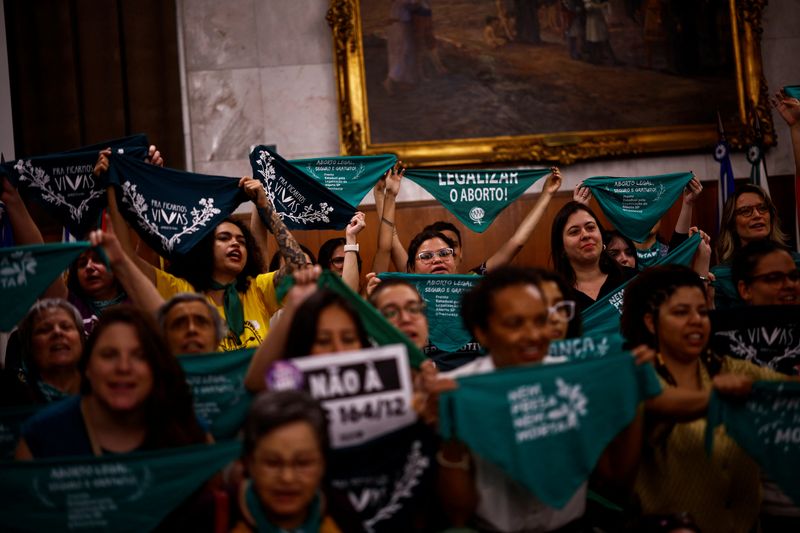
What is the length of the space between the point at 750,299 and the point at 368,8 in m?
5.07

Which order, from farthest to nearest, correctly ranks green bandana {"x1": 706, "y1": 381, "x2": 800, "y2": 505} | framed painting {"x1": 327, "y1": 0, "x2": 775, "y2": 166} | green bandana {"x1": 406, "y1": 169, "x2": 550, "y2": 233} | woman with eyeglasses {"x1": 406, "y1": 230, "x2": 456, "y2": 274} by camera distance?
framed painting {"x1": 327, "y1": 0, "x2": 775, "y2": 166}, green bandana {"x1": 406, "y1": 169, "x2": 550, "y2": 233}, woman with eyeglasses {"x1": 406, "y1": 230, "x2": 456, "y2": 274}, green bandana {"x1": 706, "y1": 381, "x2": 800, "y2": 505}

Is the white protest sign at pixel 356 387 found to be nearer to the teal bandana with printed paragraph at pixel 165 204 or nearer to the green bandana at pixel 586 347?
the green bandana at pixel 586 347

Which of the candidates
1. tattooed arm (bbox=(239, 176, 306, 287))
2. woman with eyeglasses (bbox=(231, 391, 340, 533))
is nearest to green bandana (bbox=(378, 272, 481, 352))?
tattooed arm (bbox=(239, 176, 306, 287))

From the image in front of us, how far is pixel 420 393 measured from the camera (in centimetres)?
314

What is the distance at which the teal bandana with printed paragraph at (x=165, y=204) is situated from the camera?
5012 millimetres

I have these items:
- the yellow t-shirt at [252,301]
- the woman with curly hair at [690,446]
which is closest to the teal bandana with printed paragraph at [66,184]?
the yellow t-shirt at [252,301]

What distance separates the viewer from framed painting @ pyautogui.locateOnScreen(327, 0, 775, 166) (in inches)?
339

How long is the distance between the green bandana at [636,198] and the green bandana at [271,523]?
13.0 feet

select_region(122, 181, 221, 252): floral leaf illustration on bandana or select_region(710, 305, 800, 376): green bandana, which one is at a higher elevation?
select_region(122, 181, 221, 252): floral leaf illustration on bandana

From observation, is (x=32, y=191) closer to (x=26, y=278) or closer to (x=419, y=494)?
(x=26, y=278)

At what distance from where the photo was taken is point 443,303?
17.4 feet

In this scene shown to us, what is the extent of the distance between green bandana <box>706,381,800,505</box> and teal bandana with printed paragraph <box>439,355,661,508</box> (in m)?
0.32

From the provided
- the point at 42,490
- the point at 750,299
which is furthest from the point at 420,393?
the point at 750,299

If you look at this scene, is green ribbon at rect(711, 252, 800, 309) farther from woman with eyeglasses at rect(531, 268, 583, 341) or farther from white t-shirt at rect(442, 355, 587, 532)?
white t-shirt at rect(442, 355, 587, 532)
